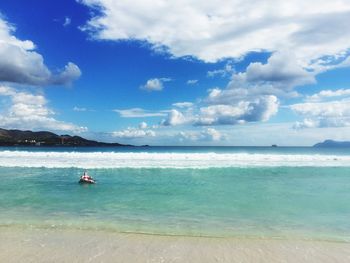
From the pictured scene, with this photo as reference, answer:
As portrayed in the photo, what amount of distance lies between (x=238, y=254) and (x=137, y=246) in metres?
2.45

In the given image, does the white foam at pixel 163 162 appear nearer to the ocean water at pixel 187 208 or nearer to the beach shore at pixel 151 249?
the ocean water at pixel 187 208

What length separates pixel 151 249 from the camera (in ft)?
27.3

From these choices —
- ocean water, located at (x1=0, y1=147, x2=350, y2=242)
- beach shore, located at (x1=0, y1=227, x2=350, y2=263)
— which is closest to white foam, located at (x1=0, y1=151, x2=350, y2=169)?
ocean water, located at (x1=0, y1=147, x2=350, y2=242)

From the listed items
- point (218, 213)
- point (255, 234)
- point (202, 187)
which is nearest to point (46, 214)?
point (218, 213)

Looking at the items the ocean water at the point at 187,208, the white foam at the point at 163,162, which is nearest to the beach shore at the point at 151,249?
the ocean water at the point at 187,208

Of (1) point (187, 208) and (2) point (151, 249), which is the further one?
(1) point (187, 208)

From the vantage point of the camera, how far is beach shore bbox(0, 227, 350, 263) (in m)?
7.74

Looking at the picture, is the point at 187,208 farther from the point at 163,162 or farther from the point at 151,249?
the point at 163,162

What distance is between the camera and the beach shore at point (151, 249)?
25.4ft

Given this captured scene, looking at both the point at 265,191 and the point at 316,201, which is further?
the point at 265,191

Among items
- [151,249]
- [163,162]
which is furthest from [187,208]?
[163,162]

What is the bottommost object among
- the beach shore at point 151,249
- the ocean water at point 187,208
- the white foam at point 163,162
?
the beach shore at point 151,249

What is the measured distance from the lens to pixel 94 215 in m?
12.7

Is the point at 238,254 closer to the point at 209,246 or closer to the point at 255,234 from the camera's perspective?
the point at 209,246
